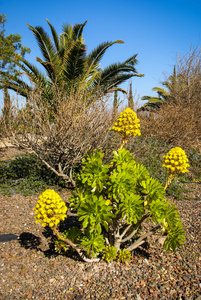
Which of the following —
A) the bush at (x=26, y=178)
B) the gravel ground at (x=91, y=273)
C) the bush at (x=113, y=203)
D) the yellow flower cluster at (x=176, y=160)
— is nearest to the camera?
the bush at (x=113, y=203)

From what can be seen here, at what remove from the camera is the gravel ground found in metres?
2.17

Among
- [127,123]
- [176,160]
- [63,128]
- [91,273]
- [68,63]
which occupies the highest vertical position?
[68,63]

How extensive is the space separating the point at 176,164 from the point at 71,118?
2.24 meters

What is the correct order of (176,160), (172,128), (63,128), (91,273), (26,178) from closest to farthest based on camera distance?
(91,273) < (176,160) < (63,128) < (26,178) < (172,128)

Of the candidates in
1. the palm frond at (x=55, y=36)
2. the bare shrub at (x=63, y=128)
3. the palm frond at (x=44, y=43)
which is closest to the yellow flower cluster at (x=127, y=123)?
the bare shrub at (x=63, y=128)

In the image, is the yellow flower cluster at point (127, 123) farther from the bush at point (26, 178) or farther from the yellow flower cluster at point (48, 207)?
the bush at point (26, 178)

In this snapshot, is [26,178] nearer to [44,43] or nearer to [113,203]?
[113,203]

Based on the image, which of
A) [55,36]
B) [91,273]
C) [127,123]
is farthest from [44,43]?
[91,273]

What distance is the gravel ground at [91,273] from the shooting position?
2170 mm

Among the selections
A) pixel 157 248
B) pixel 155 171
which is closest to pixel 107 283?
pixel 157 248

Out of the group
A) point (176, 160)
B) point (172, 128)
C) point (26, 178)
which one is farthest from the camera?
point (172, 128)

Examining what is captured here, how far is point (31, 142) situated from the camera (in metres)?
4.58

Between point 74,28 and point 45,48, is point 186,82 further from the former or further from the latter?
point 45,48

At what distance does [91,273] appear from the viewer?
241 centimetres
